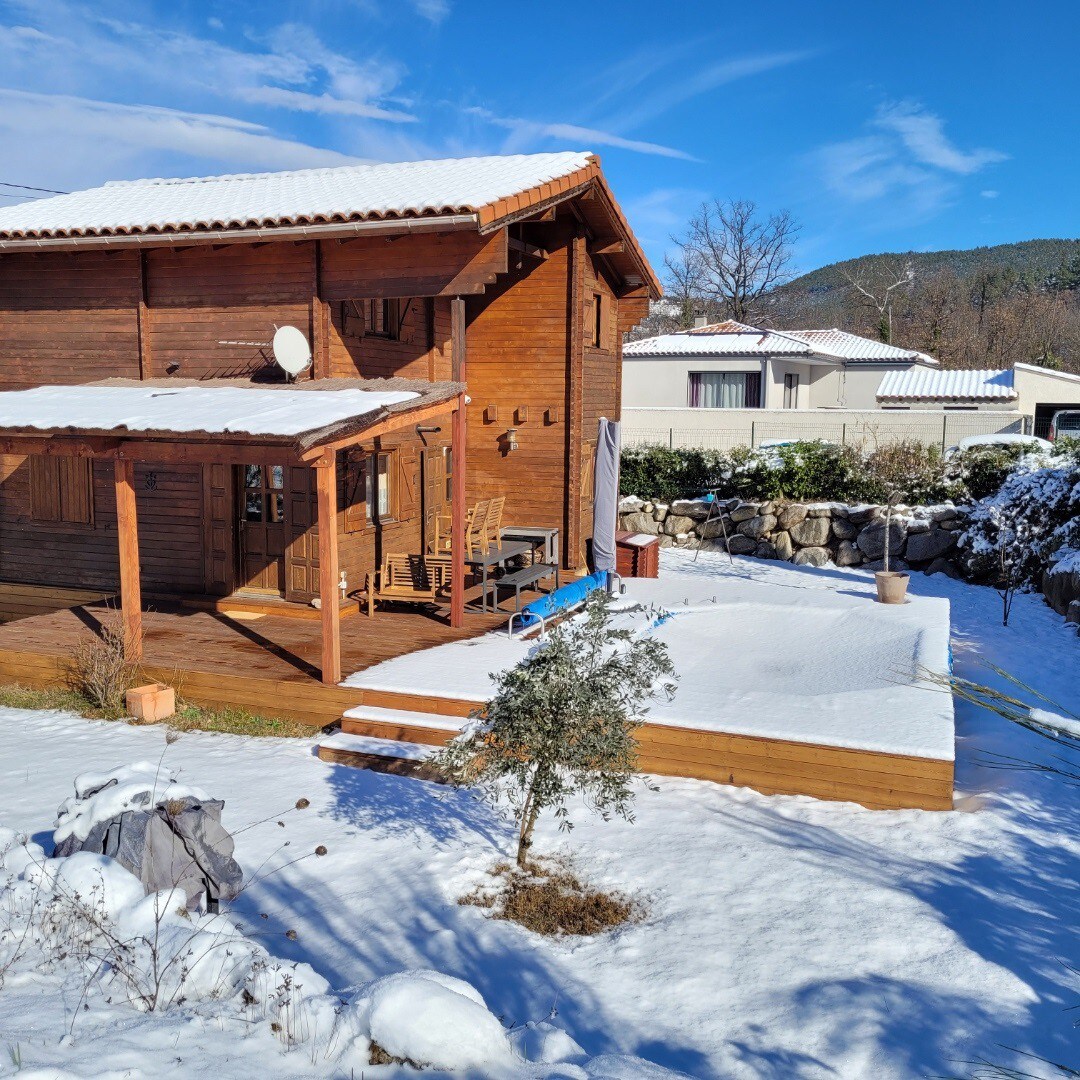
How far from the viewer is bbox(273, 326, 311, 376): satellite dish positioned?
10953 millimetres

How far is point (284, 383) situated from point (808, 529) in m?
11.6

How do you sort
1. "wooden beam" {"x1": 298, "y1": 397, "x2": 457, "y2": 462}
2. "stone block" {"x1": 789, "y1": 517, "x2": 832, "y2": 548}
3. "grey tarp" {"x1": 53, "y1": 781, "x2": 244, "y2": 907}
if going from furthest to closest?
"stone block" {"x1": 789, "y1": 517, "x2": 832, "y2": 548} < "wooden beam" {"x1": 298, "y1": 397, "x2": 457, "y2": 462} < "grey tarp" {"x1": 53, "y1": 781, "x2": 244, "y2": 907}

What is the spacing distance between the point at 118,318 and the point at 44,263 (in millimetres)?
1322

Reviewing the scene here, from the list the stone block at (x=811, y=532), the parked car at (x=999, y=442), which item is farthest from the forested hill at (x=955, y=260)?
the stone block at (x=811, y=532)

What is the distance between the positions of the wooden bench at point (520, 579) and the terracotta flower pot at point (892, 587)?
14.6ft

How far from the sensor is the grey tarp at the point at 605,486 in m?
14.4

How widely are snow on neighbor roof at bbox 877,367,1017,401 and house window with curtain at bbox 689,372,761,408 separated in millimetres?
3935

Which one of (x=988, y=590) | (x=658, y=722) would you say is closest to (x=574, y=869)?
(x=658, y=722)

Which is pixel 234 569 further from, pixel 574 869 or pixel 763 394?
pixel 763 394

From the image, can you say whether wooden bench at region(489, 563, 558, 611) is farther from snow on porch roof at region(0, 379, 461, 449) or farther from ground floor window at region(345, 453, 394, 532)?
snow on porch roof at region(0, 379, 461, 449)

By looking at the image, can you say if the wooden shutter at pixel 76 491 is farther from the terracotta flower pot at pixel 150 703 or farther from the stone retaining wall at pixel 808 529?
the stone retaining wall at pixel 808 529

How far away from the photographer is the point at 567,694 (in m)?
6.08

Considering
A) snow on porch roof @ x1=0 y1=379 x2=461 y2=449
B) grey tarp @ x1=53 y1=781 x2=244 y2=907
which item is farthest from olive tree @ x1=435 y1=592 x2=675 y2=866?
snow on porch roof @ x1=0 y1=379 x2=461 y2=449

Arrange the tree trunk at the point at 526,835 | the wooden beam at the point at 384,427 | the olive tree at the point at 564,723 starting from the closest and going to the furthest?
the olive tree at the point at 564,723, the tree trunk at the point at 526,835, the wooden beam at the point at 384,427
